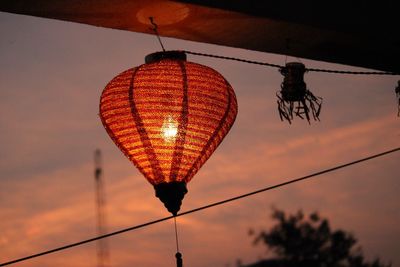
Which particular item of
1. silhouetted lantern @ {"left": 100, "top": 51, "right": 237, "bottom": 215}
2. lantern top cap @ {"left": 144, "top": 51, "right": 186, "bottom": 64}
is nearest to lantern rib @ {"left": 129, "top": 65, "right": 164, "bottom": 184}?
silhouetted lantern @ {"left": 100, "top": 51, "right": 237, "bottom": 215}

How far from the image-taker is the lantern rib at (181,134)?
208 centimetres

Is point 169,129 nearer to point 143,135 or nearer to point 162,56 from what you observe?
point 143,135

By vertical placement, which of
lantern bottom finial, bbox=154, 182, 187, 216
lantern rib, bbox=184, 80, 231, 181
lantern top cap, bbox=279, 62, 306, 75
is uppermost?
lantern top cap, bbox=279, 62, 306, 75

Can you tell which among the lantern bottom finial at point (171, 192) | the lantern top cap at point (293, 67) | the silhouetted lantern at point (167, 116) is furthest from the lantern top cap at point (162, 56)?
the lantern top cap at point (293, 67)

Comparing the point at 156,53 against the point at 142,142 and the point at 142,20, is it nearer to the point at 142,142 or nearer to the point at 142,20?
the point at 142,20

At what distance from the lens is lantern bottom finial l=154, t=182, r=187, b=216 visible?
2.14m

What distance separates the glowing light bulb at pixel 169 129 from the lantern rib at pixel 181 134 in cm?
1

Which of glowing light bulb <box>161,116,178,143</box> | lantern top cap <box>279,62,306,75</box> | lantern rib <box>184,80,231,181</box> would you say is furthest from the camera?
lantern top cap <box>279,62,306,75</box>

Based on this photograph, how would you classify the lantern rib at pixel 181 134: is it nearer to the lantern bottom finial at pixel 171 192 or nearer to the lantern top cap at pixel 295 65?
the lantern bottom finial at pixel 171 192

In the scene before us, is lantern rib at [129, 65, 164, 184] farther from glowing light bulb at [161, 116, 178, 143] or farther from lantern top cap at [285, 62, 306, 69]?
lantern top cap at [285, 62, 306, 69]

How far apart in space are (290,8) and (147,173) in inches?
33.0

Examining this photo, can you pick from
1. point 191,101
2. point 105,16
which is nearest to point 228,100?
point 191,101

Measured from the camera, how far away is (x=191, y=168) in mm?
2186

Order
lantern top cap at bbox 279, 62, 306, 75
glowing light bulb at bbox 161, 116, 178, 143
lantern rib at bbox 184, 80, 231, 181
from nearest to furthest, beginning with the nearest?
glowing light bulb at bbox 161, 116, 178, 143 < lantern rib at bbox 184, 80, 231, 181 < lantern top cap at bbox 279, 62, 306, 75
